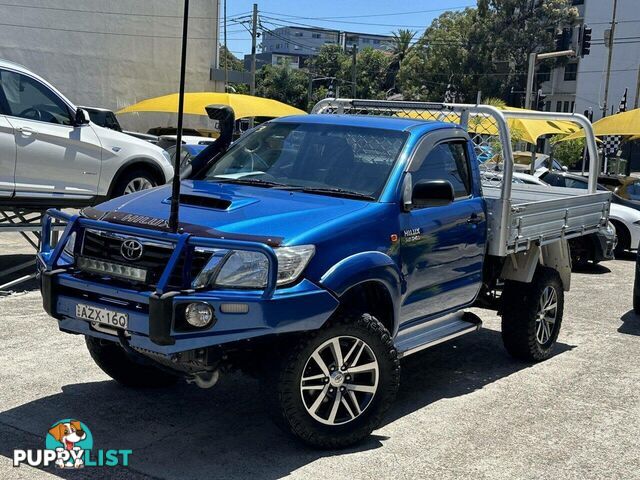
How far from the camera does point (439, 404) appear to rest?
18.8ft

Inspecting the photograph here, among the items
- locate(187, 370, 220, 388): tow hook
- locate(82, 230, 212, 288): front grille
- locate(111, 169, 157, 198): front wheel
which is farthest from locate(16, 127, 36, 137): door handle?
locate(187, 370, 220, 388): tow hook

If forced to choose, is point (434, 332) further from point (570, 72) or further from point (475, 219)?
point (570, 72)

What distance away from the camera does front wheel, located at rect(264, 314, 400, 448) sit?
4.41m

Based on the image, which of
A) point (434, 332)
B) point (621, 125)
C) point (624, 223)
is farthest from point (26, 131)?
point (621, 125)

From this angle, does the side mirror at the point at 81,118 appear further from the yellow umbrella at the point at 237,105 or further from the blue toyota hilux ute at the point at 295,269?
the yellow umbrella at the point at 237,105

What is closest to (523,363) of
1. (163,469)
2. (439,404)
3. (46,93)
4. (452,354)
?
(452,354)

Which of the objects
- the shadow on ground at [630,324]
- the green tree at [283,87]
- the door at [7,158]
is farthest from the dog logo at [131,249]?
the green tree at [283,87]

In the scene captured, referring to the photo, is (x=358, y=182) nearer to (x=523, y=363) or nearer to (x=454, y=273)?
(x=454, y=273)

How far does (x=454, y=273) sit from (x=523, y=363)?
1586 millimetres

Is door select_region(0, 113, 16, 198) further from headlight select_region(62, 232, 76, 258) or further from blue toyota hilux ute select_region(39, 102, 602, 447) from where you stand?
headlight select_region(62, 232, 76, 258)

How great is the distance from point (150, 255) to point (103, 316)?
42 cm

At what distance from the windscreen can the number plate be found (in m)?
1.58

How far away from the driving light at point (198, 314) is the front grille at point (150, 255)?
0.16 metres

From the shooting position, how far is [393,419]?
5359mm
